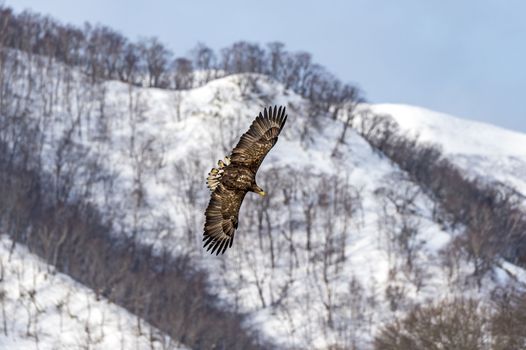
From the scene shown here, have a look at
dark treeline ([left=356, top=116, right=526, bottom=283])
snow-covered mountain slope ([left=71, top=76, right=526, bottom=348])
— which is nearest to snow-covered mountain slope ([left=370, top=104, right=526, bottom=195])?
dark treeline ([left=356, top=116, right=526, bottom=283])

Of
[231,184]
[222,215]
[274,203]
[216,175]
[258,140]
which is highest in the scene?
[258,140]

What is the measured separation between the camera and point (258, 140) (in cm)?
1734

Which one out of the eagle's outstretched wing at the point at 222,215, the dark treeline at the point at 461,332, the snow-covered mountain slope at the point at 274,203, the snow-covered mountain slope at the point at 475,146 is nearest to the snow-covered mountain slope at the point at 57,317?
the snow-covered mountain slope at the point at 274,203

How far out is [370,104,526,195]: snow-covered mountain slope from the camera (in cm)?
16525

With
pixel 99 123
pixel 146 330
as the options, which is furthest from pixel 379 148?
pixel 146 330

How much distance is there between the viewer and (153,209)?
363 ft

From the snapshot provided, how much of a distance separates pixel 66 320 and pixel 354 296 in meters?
33.9

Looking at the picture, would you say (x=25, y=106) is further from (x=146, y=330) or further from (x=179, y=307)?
(x=146, y=330)

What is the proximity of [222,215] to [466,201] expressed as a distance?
4513 inches

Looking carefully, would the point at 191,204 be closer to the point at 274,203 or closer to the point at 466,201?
the point at 274,203

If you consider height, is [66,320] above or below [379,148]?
below

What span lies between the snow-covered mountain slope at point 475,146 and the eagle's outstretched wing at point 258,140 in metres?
144

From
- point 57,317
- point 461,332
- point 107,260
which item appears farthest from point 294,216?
point 461,332

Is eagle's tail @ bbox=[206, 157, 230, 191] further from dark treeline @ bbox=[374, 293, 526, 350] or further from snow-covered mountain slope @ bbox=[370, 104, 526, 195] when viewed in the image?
snow-covered mountain slope @ bbox=[370, 104, 526, 195]
